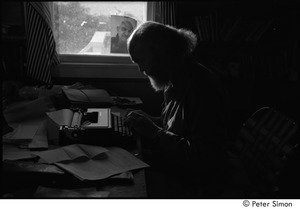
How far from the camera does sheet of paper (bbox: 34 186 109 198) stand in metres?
0.85

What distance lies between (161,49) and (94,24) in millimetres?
1339

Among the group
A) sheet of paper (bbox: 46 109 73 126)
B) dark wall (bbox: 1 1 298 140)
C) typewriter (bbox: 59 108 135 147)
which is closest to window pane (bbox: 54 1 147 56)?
dark wall (bbox: 1 1 298 140)

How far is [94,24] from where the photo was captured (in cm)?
260

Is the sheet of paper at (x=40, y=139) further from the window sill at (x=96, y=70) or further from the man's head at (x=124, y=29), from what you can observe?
the man's head at (x=124, y=29)

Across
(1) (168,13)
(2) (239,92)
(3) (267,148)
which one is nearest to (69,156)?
(3) (267,148)

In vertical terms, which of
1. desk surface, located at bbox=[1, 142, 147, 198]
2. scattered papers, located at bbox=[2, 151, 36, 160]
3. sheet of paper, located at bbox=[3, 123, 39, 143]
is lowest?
sheet of paper, located at bbox=[3, 123, 39, 143]

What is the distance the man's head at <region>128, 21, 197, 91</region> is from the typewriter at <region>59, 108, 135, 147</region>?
0.30 meters

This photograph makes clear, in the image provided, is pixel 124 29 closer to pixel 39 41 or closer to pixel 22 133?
pixel 39 41

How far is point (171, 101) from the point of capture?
59.5 inches

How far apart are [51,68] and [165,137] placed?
1468mm

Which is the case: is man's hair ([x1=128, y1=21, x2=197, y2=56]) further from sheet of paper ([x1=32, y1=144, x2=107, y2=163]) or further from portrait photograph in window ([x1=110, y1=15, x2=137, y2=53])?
portrait photograph in window ([x1=110, y1=15, x2=137, y2=53])

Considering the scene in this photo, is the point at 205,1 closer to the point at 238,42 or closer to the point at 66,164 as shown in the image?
the point at 238,42

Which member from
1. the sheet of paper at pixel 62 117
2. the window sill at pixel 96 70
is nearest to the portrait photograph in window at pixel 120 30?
the window sill at pixel 96 70

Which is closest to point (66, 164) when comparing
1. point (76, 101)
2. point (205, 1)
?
point (76, 101)
